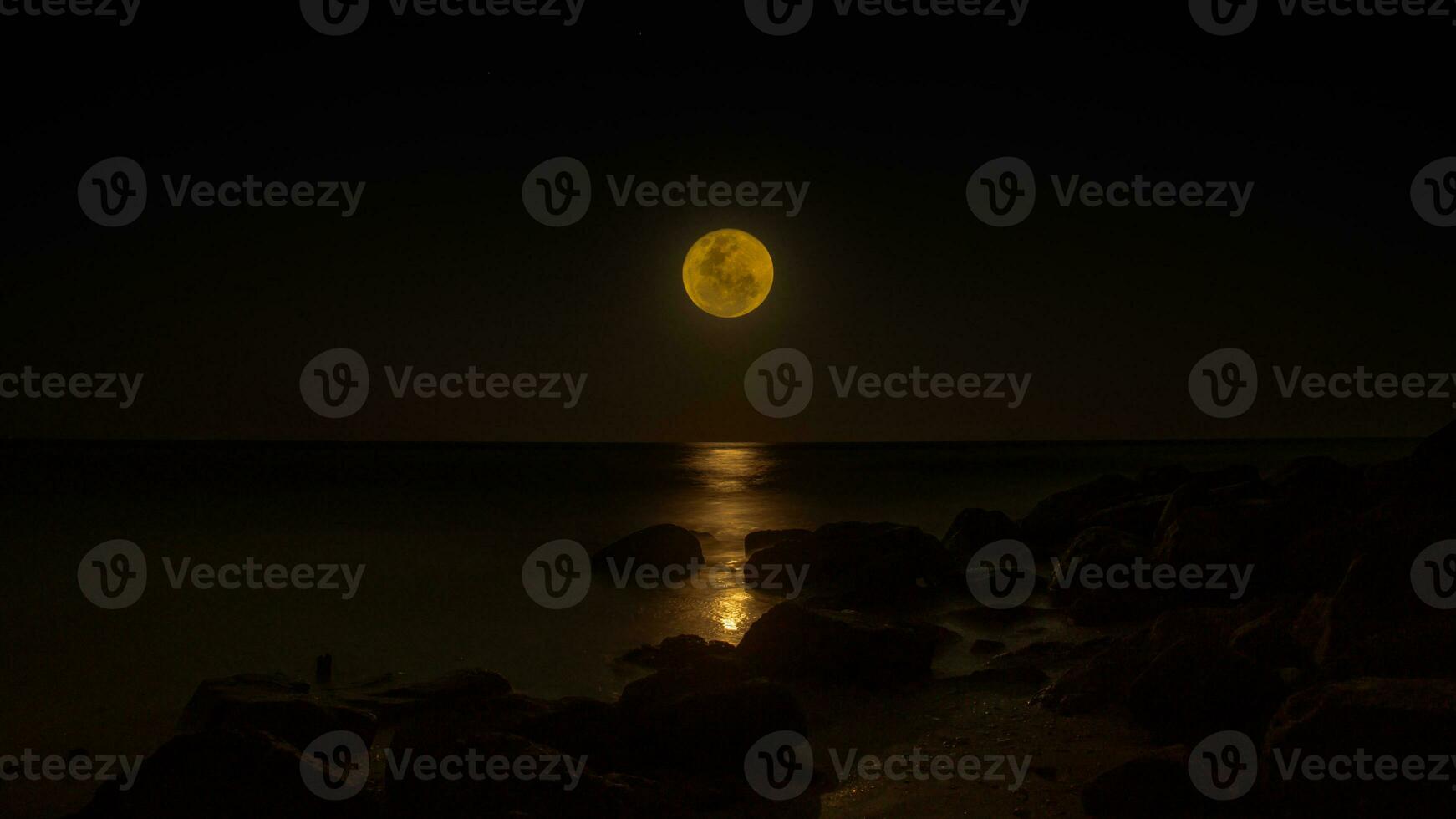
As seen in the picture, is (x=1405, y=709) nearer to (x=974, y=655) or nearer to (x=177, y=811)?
(x=974, y=655)

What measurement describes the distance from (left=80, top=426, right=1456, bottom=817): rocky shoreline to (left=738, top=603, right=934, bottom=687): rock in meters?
0.02

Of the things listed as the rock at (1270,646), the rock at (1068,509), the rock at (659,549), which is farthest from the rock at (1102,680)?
the rock at (1068,509)

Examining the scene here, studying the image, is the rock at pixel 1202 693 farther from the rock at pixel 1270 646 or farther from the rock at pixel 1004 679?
the rock at pixel 1004 679

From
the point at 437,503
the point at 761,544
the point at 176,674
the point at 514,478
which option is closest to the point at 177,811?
the point at 176,674

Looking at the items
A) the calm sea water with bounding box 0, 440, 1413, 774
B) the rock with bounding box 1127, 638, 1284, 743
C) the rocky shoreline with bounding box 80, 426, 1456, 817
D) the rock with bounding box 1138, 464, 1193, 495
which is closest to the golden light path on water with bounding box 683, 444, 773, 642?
the calm sea water with bounding box 0, 440, 1413, 774

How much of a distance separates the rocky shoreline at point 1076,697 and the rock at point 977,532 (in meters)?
5.85

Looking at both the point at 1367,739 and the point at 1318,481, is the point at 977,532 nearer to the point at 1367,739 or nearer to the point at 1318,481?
the point at 1318,481

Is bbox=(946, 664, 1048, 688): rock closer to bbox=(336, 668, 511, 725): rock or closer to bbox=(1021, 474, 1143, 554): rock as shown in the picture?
bbox=(336, 668, 511, 725): rock

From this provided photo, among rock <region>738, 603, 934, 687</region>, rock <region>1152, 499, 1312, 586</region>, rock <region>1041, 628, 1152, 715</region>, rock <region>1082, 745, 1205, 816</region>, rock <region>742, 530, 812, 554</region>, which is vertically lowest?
rock <region>1082, 745, 1205, 816</region>

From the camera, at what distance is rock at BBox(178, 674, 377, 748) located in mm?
6770

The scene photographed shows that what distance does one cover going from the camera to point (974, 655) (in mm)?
9773

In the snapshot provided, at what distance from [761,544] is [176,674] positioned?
11.6 meters

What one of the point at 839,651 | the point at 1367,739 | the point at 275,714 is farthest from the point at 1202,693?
the point at 275,714

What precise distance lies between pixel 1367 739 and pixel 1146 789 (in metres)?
1.19
